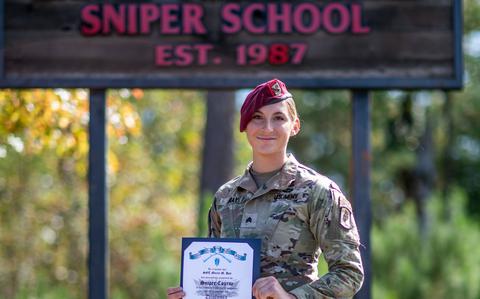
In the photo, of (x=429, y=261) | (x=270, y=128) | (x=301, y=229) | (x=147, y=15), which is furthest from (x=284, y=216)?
(x=429, y=261)

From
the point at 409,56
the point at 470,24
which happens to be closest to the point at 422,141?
the point at 470,24

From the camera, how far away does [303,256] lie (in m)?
3.37

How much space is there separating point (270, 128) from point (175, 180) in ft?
46.5

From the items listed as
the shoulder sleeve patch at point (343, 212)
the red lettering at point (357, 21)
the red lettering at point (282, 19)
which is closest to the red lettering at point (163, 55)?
the red lettering at point (282, 19)

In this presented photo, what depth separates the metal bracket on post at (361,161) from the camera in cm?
550

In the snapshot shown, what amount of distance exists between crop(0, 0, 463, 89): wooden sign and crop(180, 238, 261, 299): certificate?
223cm

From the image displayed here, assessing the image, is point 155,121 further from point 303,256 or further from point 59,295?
point 303,256

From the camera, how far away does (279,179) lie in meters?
3.41

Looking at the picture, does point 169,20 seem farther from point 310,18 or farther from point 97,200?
point 97,200

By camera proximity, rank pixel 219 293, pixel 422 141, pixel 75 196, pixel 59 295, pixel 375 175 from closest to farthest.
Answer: pixel 219 293 < pixel 59 295 < pixel 75 196 < pixel 422 141 < pixel 375 175

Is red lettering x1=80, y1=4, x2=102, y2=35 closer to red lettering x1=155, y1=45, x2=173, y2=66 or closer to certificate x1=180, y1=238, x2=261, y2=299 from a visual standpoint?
red lettering x1=155, y1=45, x2=173, y2=66

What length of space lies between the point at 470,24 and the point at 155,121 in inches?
259

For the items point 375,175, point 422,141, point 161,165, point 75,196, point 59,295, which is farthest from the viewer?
point 375,175

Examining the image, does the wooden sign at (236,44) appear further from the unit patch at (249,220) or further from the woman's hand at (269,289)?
the woman's hand at (269,289)
